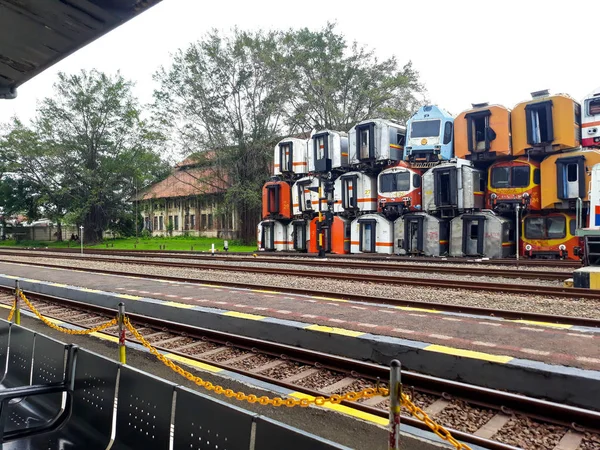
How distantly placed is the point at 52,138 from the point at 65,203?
6.96 m

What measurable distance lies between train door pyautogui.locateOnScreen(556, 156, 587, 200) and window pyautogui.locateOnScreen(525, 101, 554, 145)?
1316 mm

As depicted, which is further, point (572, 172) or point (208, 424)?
point (572, 172)

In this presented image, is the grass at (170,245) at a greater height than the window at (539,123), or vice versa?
the window at (539,123)

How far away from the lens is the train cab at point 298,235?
3063 cm

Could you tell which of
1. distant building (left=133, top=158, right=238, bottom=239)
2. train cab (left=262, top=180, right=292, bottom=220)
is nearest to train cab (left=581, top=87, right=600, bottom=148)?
train cab (left=262, top=180, right=292, bottom=220)

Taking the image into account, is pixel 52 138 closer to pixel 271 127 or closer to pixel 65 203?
pixel 65 203

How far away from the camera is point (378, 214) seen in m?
26.9

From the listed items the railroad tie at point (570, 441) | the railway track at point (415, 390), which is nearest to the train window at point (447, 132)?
the railway track at point (415, 390)

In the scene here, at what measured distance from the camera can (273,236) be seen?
32031mm

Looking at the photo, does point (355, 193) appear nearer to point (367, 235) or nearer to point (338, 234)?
point (338, 234)

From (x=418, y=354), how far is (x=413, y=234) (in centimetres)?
2012

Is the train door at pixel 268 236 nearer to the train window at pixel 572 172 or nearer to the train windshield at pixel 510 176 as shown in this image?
the train windshield at pixel 510 176

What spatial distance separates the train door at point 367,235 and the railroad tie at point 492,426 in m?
22.1

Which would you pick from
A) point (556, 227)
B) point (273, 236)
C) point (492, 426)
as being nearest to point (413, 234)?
point (556, 227)
